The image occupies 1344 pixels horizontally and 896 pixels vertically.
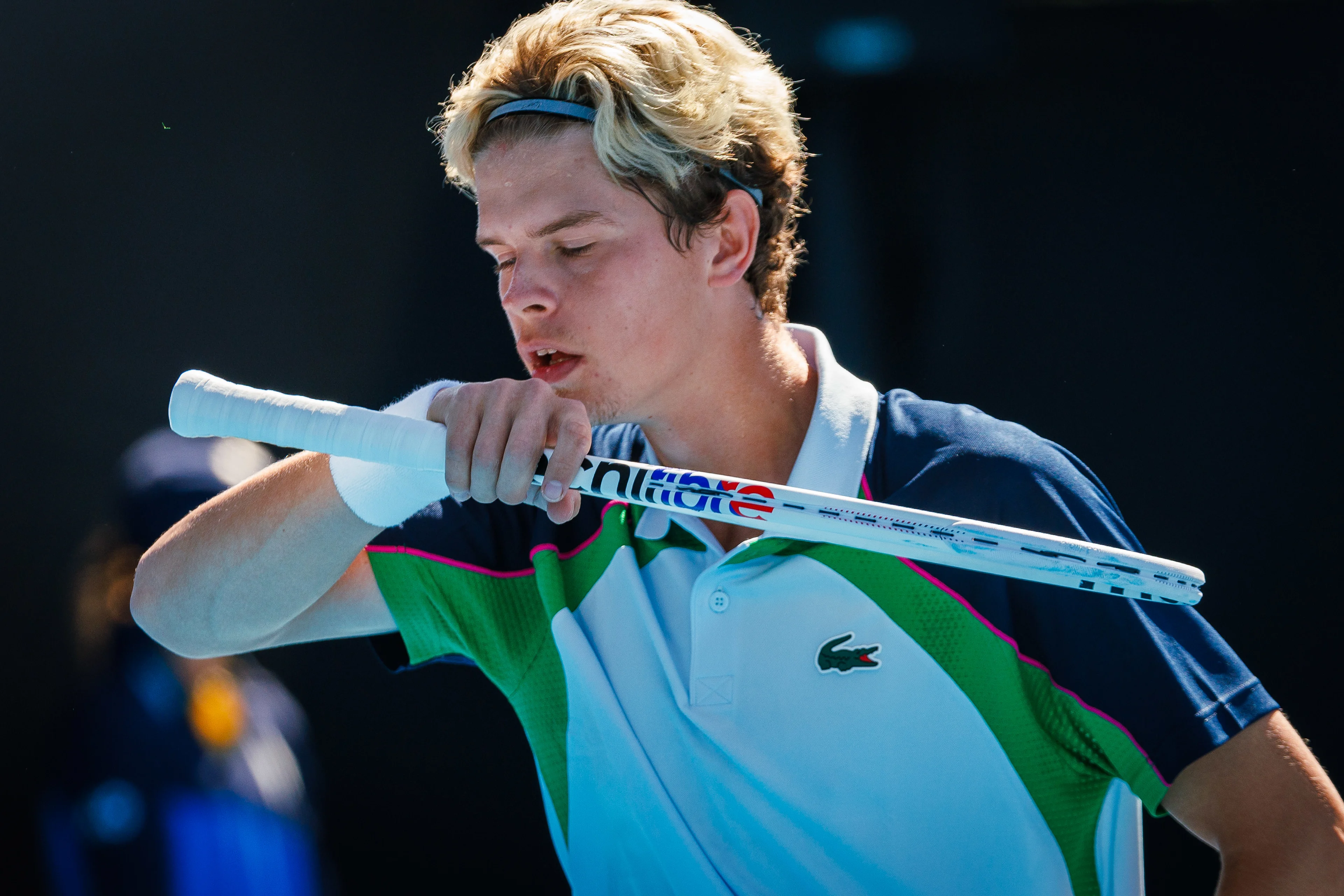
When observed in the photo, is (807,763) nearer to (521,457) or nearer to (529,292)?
(521,457)

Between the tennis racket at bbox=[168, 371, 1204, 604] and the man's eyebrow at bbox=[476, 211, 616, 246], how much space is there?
0.92ft

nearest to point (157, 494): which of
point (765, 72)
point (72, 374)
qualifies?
point (72, 374)

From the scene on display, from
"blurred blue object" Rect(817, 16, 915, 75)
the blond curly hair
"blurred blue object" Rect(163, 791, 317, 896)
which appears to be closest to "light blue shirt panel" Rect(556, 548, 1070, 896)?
the blond curly hair

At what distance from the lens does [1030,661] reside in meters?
1.02

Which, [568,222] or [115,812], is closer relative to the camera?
[568,222]

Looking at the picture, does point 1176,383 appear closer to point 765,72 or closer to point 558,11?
point 765,72

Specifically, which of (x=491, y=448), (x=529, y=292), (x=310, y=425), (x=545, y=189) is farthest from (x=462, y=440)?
(x=545, y=189)

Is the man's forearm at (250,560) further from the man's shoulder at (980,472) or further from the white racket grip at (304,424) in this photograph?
the man's shoulder at (980,472)

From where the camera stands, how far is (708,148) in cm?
120

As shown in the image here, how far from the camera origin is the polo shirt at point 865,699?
1023 millimetres

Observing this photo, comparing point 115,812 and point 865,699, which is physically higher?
point 115,812

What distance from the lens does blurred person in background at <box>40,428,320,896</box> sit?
5.42 feet

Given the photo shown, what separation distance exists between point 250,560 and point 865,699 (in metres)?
0.69

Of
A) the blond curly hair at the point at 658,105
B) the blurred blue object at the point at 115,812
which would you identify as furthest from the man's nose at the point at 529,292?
the blurred blue object at the point at 115,812
